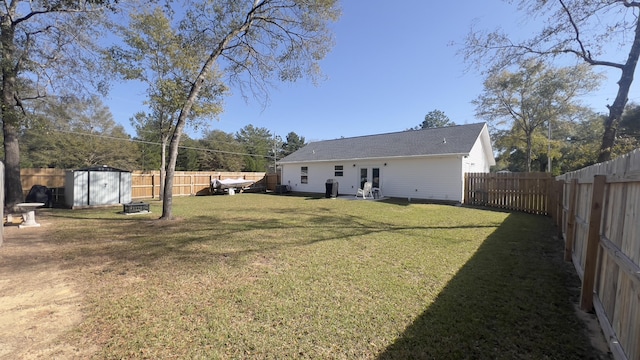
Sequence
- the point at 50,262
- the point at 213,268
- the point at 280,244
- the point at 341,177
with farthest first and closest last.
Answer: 1. the point at 341,177
2. the point at 280,244
3. the point at 50,262
4. the point at 213,268

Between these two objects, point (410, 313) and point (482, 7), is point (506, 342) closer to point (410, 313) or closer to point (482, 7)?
point (410, 313)

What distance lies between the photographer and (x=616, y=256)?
2.20 metres

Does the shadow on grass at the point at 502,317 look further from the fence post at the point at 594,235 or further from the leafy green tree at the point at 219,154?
the leafy green tree at the point at 219,154

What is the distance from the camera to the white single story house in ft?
46.9

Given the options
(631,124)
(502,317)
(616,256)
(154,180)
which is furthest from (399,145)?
(631,124)

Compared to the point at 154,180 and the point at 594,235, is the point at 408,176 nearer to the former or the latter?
the point at 594,235

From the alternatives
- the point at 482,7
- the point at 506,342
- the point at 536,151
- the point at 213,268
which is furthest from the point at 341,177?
the point at 536,151

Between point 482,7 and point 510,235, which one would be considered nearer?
point 510,235

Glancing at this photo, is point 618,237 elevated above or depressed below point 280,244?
above

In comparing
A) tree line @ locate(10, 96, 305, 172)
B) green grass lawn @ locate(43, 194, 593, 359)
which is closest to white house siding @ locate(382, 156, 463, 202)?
green grass lawn @ locate(43, 194, 593, 359)

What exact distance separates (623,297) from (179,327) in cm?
374

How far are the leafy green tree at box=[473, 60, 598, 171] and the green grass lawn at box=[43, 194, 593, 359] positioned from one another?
15.3m

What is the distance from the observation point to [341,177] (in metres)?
18.8

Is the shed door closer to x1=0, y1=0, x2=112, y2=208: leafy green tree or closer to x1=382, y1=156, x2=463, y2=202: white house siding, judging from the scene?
x1=0, y1=0, x2=112, y2=208: leafy green tree
